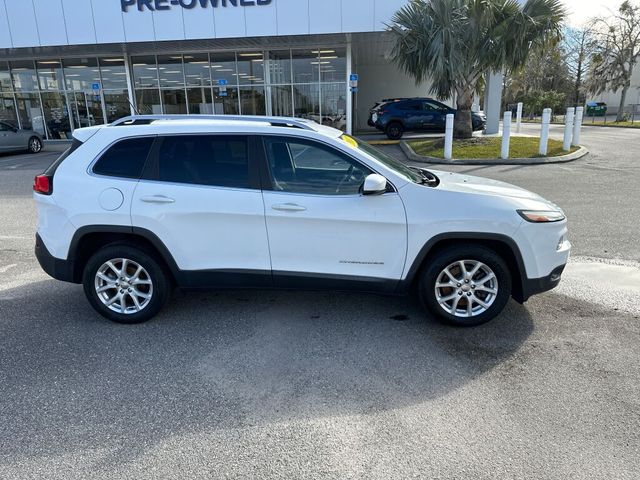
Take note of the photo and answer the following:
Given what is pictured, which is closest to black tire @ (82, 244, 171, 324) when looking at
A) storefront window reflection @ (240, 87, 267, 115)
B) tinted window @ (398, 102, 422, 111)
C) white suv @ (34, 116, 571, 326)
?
white suv @ (34, 116, 571, 326)

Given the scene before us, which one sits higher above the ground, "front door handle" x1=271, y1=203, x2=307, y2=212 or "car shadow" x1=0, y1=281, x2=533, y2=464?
"front door handle" x1=271, y1=203, x2=307, y2=212

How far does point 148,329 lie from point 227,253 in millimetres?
966

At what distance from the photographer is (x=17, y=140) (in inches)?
742

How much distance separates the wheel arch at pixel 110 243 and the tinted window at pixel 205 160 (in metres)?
0.53

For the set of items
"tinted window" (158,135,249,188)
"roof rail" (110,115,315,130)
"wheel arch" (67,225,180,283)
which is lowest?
"wheel arch" (67,225,180,283)

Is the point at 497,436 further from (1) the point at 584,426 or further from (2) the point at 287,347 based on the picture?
(2) the point at 287,347

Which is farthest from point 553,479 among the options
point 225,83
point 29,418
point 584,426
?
point 225,83

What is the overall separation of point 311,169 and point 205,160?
900mm

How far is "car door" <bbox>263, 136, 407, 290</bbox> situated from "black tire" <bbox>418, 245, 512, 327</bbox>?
0.87 ft

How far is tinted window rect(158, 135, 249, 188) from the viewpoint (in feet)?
13.0

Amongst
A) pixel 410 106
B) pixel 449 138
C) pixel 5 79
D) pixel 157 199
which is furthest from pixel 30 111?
pixel 157 199

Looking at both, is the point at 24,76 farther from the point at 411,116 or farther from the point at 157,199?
the point at 157,199

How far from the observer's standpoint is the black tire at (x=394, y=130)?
71.8ft

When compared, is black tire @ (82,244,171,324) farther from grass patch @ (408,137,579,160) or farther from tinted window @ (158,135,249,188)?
grass patch @ (408,137,579,160)
